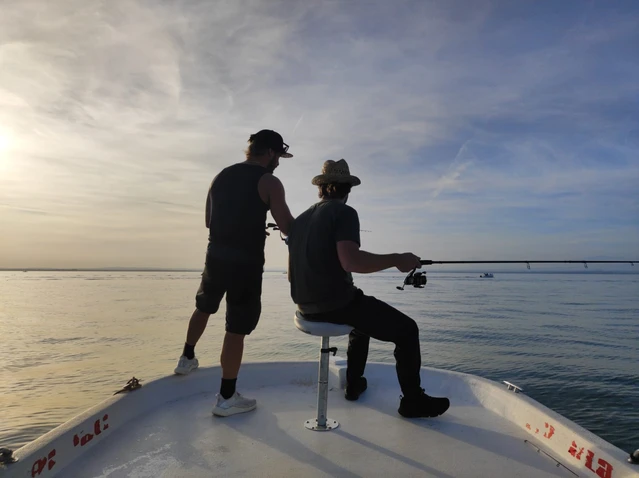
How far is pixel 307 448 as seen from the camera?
9.24ft

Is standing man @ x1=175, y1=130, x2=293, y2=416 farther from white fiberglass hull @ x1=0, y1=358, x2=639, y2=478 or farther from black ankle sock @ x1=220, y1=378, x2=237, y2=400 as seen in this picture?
white fiberglass hull @ x1=0, y1=358, x2=639, y2=478

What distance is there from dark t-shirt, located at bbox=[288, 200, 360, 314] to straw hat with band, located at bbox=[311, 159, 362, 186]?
25 cm

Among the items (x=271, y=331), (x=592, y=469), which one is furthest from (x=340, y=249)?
(x=271, y=331)

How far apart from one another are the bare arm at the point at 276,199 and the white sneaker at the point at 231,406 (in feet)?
4.66

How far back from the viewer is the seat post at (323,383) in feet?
10.0

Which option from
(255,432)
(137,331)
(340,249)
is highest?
(340,249)

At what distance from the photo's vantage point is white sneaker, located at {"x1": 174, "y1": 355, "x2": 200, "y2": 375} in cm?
402

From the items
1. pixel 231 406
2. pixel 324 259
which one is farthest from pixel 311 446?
pixel 324 259

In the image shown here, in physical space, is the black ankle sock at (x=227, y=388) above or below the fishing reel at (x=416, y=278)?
below

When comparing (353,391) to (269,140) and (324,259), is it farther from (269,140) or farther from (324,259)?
(269,140)

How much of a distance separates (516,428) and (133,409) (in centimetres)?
298

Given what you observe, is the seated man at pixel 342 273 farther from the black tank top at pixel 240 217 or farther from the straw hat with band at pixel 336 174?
the black tank top at pixel 240 217

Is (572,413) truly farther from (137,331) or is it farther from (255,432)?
(137,331)

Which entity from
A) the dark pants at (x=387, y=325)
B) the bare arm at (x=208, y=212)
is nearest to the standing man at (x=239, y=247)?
the bare arm at (x=208, y=212)
